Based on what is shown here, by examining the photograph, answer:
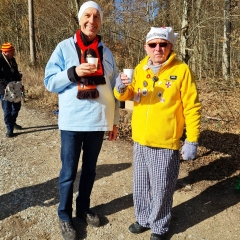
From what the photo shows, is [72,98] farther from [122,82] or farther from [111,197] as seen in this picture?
[111,197]

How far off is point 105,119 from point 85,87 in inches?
13.7

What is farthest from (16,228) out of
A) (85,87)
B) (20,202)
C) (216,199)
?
(216,199)

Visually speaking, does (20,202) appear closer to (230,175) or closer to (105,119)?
(105,119)

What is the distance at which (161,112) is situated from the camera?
7.36 feet

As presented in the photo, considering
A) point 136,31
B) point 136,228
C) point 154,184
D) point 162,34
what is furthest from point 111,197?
point 136,31

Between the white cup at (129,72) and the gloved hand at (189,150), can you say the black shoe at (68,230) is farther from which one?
the white cup at (129,72)

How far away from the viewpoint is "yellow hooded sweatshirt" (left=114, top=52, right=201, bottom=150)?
7.20ft

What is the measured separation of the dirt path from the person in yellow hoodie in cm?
59

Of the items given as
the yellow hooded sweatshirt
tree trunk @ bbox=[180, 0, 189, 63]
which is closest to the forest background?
tree trunk @ bbox=[180, 0, 189, 63]

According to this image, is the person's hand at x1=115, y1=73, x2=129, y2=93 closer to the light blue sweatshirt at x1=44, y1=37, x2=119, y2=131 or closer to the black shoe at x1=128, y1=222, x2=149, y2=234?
the light blue sweatshirt at x1=44, y1=37, x2=119, y2=131

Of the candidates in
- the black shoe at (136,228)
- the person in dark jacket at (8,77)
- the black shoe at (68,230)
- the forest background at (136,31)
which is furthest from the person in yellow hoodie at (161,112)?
the person in dark jacket at (8,77)

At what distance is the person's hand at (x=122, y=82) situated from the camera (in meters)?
2.14

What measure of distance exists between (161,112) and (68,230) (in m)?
1.45

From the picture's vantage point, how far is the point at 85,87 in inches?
86.9
